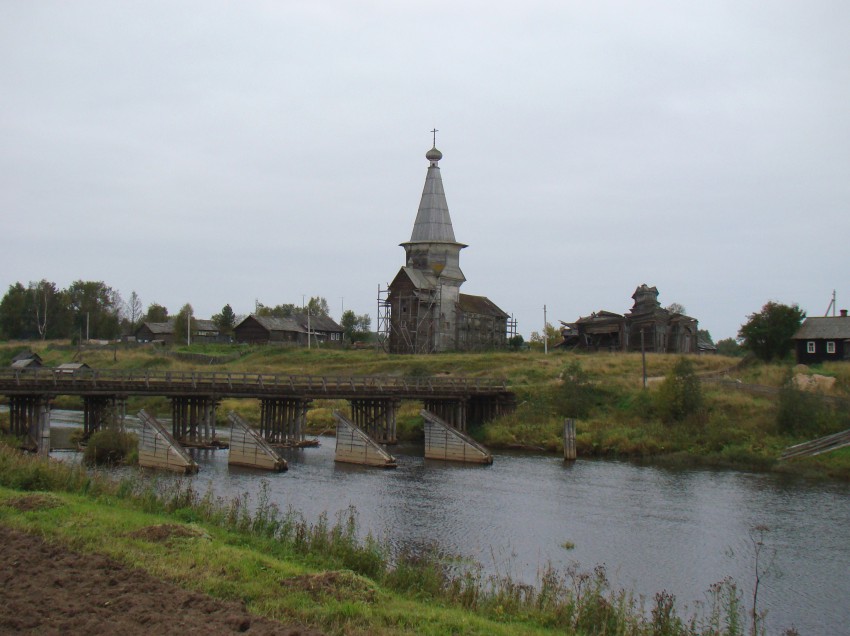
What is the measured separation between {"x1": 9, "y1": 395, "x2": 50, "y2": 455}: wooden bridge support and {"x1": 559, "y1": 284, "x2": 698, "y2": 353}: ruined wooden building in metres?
58.3

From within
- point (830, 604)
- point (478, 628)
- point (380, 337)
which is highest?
point (380, 337)

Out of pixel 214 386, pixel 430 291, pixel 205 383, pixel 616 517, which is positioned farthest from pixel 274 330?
pixel 616 517

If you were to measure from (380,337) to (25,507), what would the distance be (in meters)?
74.1

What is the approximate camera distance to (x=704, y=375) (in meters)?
66.5

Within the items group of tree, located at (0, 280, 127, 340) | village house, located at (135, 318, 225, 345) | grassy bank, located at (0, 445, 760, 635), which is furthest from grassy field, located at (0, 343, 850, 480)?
group of tree, located at (0, 280, 127, 340)

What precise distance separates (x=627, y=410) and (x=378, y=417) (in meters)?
17.3

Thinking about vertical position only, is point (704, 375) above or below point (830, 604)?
above

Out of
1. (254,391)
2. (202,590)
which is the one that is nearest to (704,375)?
(254,391)

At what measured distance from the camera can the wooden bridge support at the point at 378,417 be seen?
55.7m

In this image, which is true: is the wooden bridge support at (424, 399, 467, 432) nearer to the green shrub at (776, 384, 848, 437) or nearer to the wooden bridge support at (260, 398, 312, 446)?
the wooden bridge support at (260, 398, 312, 446)

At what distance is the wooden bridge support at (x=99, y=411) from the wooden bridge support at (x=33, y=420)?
2.32 m

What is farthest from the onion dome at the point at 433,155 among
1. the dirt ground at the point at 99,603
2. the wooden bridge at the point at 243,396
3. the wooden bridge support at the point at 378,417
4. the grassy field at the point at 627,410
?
the dirt ground at the point at 99,603

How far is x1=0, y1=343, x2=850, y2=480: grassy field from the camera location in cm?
4816

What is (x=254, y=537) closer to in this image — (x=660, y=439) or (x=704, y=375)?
(x=660, y=439)
